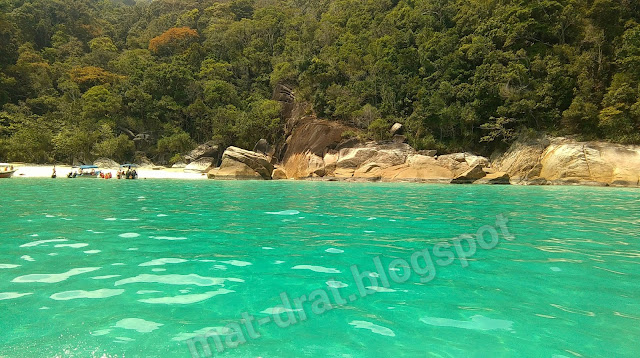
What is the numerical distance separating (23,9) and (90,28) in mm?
9444

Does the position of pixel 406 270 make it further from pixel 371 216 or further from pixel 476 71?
pixel 476 71

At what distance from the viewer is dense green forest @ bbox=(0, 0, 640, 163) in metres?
29.8

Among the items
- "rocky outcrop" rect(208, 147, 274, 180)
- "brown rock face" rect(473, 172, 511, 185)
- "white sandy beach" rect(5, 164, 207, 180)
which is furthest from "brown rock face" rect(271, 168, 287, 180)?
"brown rock face" rect(473, 172, 511, 185)

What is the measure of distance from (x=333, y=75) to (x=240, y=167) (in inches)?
653

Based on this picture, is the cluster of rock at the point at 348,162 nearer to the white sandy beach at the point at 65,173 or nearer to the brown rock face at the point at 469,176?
the brown rock face at the point at 469,176

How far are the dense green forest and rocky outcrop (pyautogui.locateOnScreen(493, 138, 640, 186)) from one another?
1.76 meters

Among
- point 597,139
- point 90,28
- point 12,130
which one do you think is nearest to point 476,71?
point 597,139

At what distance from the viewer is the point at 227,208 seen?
1048 cm

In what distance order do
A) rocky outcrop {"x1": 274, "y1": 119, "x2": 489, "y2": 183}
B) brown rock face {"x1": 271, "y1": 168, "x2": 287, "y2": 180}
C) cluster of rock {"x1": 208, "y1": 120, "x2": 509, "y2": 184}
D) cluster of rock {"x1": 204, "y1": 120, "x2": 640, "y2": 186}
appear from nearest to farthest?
cluster of rock {"x1": 204, "y1": 120, "x2": 640, "y2": 186}
cluster of rock {"x1": 208, "y1": 120, "x2": 509, "y2": 184}
rocky outcrop {"x1": 274, "y1": 119, "x2": 489, "y2": 183}
brown rock face {"x1": 271, "y1": 168, "x2": 287, "y2": 180}

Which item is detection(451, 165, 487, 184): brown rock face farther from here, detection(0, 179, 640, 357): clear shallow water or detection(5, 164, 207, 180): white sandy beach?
detection(5, 164, 207, 180): white sandy beach

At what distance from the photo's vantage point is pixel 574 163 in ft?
83.7

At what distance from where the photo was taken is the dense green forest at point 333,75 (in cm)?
2984

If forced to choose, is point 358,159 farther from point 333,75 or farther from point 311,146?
point 333,75

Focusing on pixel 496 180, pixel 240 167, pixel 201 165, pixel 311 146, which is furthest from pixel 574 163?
pixel 201 165
